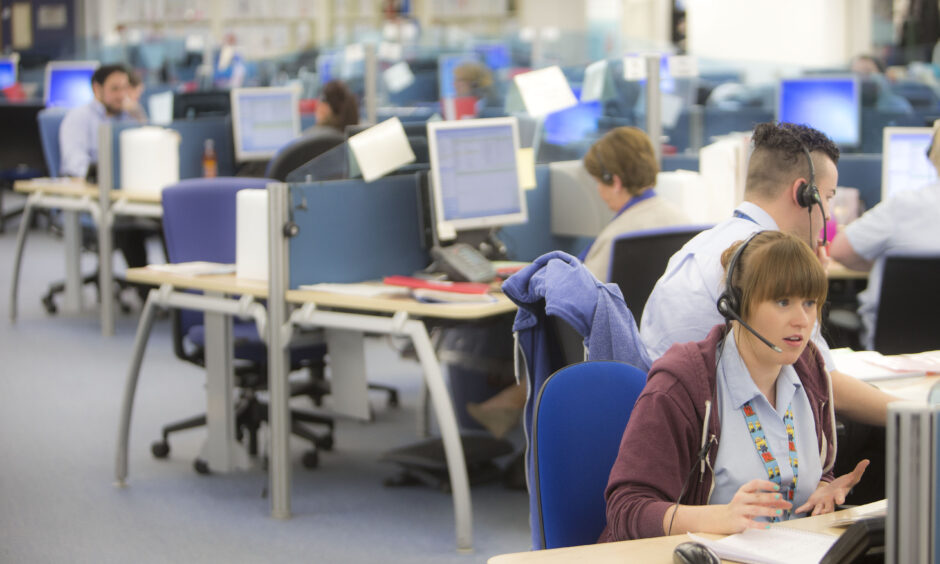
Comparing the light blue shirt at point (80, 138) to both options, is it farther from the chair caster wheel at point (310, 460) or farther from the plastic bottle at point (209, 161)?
the chair caster wheel at point (310, 460)

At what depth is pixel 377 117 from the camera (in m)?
6.25

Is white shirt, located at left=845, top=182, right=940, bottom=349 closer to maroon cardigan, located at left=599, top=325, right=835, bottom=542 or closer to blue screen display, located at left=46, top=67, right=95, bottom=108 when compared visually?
maroon cardigan, located at left=599, top=325, right=835, bottom=542

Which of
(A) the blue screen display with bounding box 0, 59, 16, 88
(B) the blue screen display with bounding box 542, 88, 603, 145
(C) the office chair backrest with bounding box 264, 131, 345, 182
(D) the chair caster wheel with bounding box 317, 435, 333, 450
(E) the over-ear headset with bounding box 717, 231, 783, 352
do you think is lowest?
(D) the chair caster wheel with bounding box 317, 435, 333, 450

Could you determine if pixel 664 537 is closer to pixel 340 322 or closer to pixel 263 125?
pixel 340 322

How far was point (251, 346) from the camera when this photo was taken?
3.74 m

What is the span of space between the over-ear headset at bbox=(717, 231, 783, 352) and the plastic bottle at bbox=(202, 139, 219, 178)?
4.67 meters

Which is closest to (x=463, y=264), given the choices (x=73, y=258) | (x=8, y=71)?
(x=73, y=258)

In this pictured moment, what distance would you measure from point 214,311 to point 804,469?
7.13ft

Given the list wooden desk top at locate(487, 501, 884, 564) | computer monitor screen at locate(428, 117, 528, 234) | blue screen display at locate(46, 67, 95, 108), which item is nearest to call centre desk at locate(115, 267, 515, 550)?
computer monitor screen at locate(428, 117, 528, 234)

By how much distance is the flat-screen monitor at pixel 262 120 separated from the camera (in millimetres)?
6180

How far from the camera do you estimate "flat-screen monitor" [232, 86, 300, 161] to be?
618 centimetres

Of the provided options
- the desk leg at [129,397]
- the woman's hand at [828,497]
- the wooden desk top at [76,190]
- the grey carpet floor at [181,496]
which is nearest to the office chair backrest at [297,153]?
the wooden desk top at [76,190]

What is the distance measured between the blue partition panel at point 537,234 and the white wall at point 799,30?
7.04 metres

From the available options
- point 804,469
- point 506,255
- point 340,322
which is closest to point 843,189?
point 506,255
